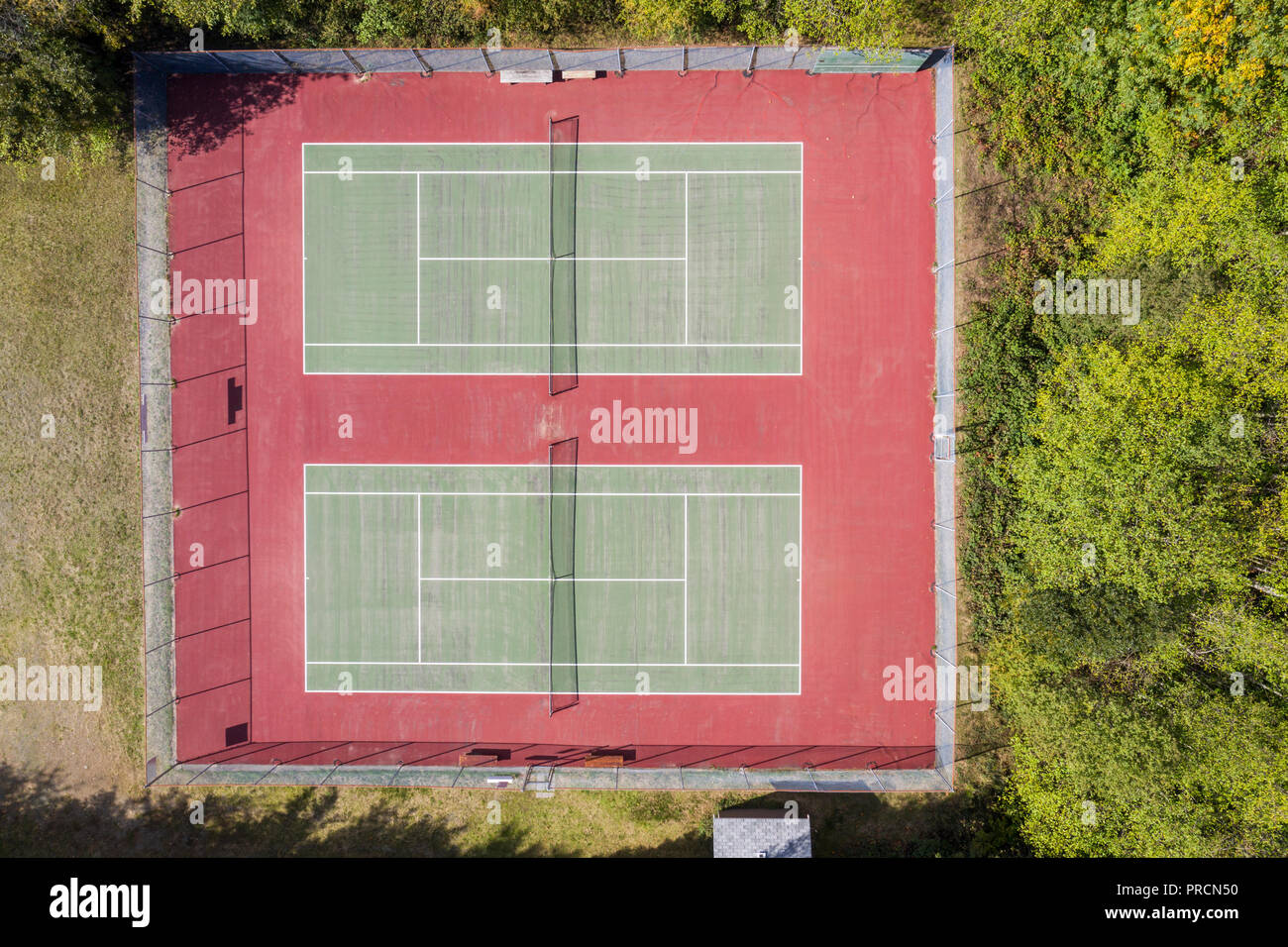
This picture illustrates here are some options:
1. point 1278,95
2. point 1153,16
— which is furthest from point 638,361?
point 1278,95

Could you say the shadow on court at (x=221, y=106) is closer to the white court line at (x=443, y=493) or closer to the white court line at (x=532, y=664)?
the white court line at (x=443, y=493)

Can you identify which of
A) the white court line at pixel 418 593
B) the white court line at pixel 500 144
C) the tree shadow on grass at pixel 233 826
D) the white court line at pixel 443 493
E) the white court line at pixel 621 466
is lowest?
the tree shadow on grass at pixel 233 826

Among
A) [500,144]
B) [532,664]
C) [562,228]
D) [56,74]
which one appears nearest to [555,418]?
[562,228]

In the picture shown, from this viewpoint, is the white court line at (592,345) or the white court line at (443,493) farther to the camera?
the white court line at (443,493)

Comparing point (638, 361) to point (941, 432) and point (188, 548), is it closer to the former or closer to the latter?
point (941, 432)

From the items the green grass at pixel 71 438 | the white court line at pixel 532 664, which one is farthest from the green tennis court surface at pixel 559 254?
the white court line at pixel 532 664
